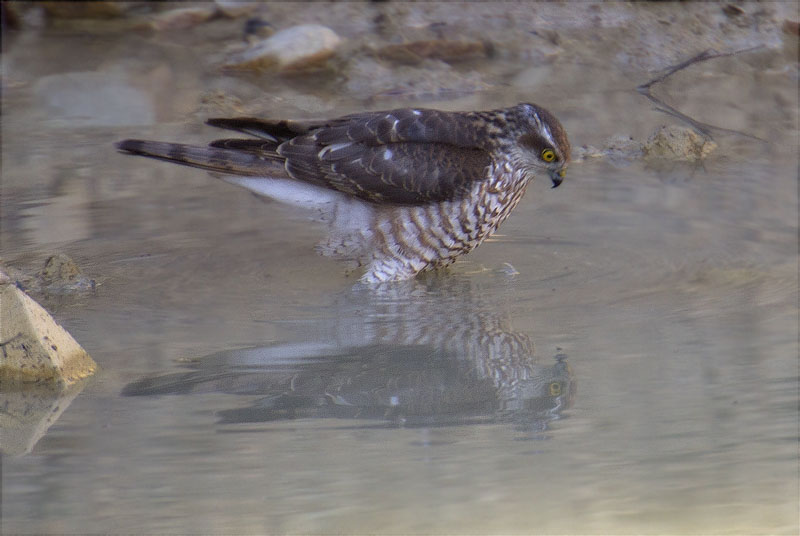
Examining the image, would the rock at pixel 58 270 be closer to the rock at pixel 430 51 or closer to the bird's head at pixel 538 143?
the bird's head at pixel 538 143

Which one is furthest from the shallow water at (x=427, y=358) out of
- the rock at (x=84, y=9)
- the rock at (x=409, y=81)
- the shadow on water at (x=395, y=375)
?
the rock at (x=84, y=9)

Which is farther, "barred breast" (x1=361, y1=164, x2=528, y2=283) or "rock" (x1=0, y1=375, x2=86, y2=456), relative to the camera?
"barred breast" (x1=361, y1=164, x2=528, y2=283)

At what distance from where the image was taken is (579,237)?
18.1ft

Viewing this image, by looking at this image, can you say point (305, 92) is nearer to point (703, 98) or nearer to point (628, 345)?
point (703, 98)

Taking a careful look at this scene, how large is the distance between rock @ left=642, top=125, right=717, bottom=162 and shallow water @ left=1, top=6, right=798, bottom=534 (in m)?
0.10

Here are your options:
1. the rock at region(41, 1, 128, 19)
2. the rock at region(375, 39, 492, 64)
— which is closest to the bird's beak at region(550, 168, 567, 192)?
the rock at region(375, 39, 492, 64)

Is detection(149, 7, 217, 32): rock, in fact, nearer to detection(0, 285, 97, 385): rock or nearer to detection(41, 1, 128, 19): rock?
detection(41, 1, 128, 19): rock

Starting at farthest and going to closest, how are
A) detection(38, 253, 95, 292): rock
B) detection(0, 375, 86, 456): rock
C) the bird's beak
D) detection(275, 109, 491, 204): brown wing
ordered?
the bird's beak
detection(275, 109, 491, 204): brown wing
detection(38, 253, 95, 292): rock
detection(0, 375, 86, 456): rock

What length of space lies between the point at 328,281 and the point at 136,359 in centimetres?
117

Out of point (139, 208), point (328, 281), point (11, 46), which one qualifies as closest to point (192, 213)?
point (139, 208)

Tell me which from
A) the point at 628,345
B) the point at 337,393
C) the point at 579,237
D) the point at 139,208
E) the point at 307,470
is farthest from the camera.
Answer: the point at 139,208

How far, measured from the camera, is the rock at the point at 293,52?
8.30 metres

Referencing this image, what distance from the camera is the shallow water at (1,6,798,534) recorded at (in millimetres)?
3295

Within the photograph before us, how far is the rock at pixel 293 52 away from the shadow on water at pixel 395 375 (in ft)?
12.7
